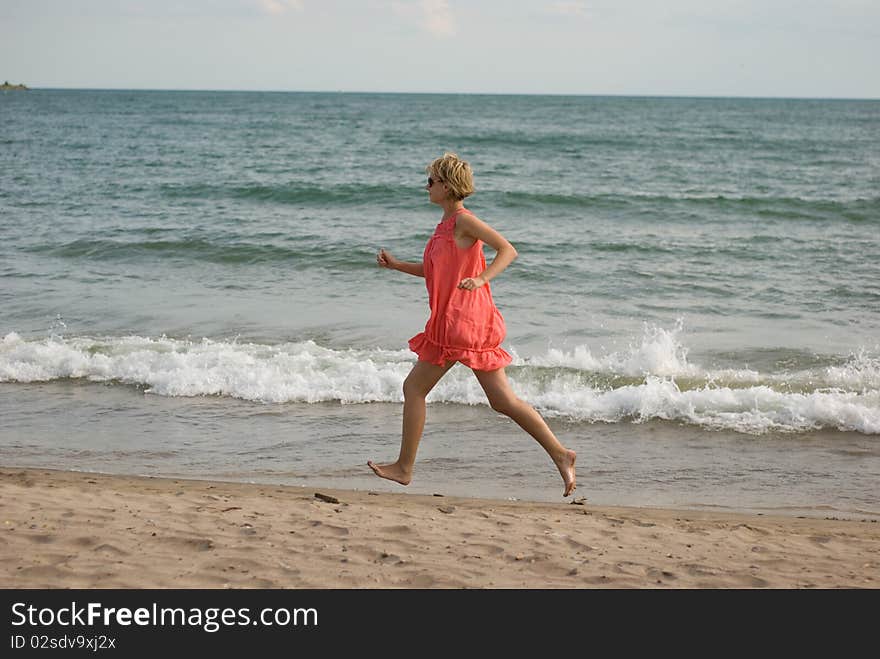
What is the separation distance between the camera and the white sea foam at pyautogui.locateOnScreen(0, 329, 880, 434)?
7.49 meters

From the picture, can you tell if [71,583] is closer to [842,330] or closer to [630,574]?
[630,574]

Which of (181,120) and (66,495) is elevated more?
(181,120)

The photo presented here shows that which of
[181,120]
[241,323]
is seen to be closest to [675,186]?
[241,323]

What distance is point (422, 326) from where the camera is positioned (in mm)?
10492

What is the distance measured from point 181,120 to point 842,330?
169ft

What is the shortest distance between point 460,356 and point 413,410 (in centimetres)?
46

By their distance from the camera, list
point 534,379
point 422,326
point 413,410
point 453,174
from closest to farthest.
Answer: point 453,174, point 413,410, point 534,379, point 422,326

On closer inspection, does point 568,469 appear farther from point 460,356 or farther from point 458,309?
point 458,309

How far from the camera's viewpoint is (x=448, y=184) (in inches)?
177

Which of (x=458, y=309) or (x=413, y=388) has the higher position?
(x=458, y=309)

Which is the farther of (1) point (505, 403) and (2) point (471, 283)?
(1) point (505, 403)

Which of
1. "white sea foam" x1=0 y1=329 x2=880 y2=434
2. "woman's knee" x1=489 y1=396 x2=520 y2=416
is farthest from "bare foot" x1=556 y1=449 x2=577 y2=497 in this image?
"white sea foam" x1=0 y1=329 x2=880 y2=434

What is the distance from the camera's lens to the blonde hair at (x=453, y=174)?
14.7ft

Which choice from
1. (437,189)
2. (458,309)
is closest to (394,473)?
(458,309)
